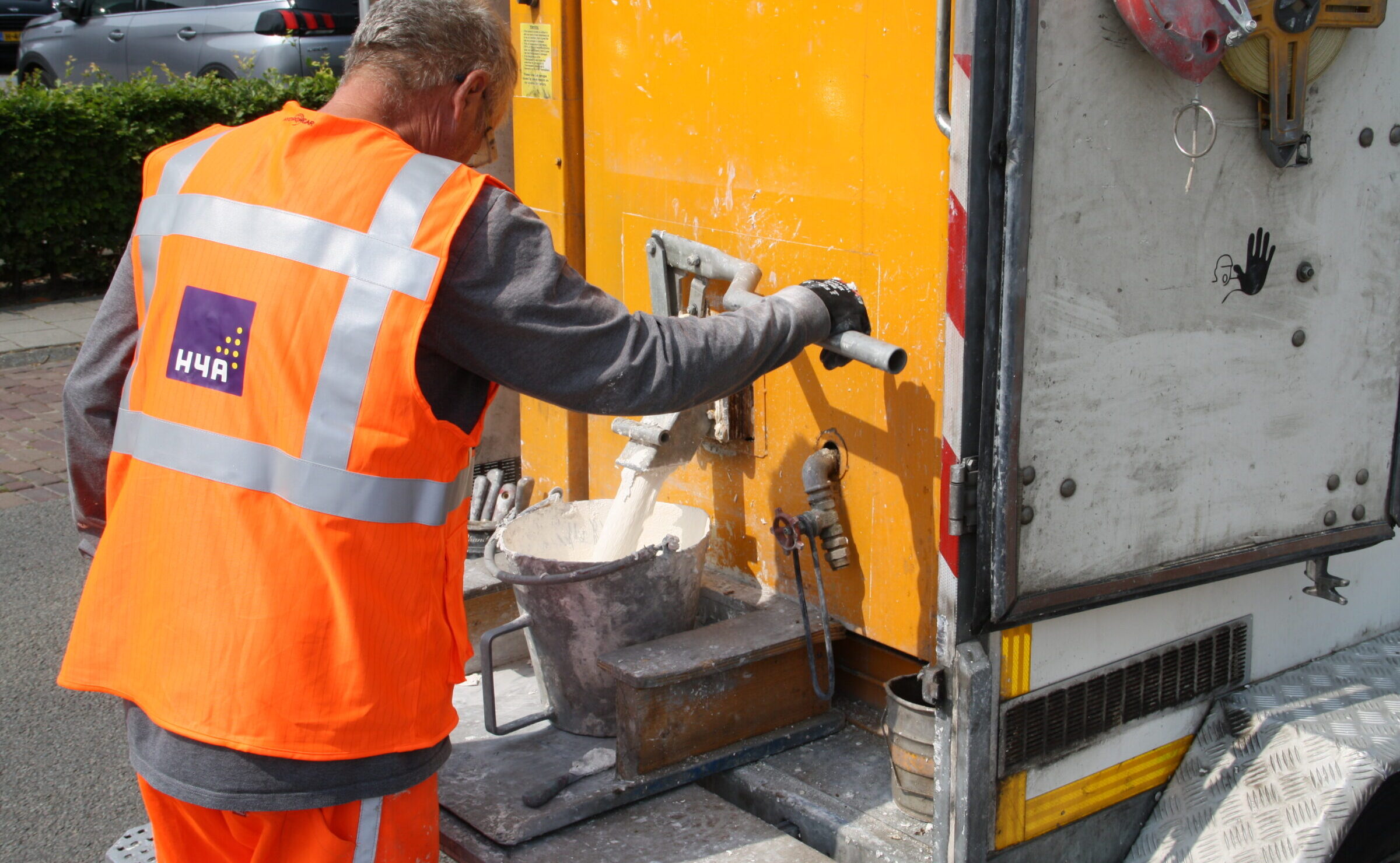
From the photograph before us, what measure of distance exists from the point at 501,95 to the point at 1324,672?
73.8 inches

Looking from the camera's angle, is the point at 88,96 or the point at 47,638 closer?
the point at 47,638

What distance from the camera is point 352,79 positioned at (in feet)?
6.31

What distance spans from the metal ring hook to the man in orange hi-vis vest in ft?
2.76

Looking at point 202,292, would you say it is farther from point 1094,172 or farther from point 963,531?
point 1094,172

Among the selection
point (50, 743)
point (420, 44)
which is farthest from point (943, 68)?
point (50, 743)

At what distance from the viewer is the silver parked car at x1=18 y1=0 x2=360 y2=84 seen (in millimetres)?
11281

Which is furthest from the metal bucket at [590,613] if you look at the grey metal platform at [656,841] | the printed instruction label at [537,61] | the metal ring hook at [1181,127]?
the metal ring hook at [1181,127]

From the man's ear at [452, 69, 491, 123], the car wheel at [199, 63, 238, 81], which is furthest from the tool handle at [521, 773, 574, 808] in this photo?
the car wheel at [199, 63, 238, 81]

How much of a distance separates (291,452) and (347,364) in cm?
14

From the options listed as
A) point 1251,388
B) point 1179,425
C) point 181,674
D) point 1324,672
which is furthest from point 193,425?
point 1324,672

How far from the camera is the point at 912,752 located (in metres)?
2.38

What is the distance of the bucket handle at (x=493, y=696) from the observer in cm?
275

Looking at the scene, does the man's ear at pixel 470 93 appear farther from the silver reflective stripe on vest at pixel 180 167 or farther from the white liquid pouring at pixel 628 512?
the white liquid pouring at pixel 628 512

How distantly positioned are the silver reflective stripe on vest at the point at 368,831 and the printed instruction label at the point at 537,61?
2056mm
